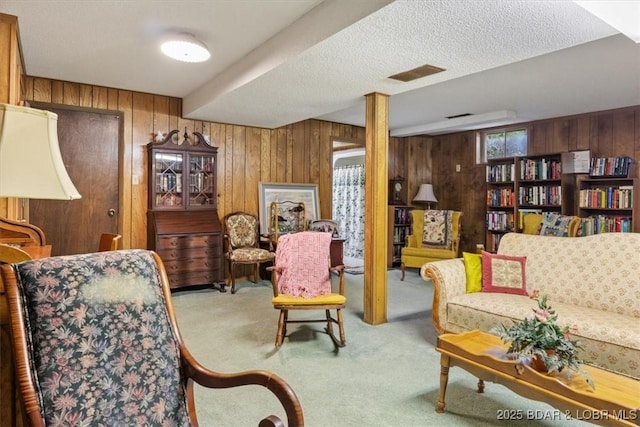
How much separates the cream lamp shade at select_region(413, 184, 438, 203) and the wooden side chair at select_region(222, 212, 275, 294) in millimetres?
3095

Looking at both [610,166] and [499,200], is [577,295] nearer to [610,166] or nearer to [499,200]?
[610,166]

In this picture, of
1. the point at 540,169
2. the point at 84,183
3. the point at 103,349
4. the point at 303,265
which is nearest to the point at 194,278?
the point at 84,183

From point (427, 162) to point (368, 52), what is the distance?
16.5ft

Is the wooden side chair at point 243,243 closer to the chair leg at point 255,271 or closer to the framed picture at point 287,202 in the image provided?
the chair leg at point 255,271

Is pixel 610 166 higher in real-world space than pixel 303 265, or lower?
higher

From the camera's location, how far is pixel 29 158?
41.4 inches

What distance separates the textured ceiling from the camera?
7.36 ft

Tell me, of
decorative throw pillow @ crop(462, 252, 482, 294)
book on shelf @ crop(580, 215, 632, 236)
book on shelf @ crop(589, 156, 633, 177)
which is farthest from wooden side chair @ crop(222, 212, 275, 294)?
book on shelf @ crop(589, 156, 633, 177)

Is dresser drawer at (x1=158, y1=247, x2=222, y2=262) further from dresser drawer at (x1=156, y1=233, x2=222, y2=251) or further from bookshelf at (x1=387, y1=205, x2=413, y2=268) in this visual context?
bookshelf at (x1=387, y1=205, x2=413, y2=268)

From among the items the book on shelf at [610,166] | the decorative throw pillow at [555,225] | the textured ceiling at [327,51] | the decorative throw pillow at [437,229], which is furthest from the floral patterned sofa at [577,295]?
the book on shelf at [610,166]

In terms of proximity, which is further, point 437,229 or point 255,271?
point 437,229

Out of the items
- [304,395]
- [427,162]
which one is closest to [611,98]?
[427,162]

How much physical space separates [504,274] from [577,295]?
49 centimetres

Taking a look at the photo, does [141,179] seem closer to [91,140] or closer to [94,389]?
[91,140]
